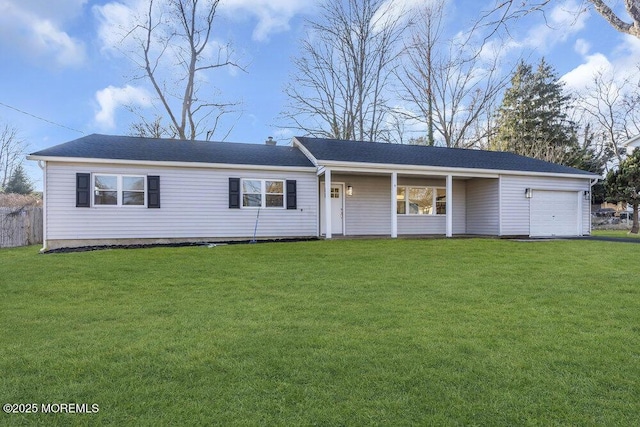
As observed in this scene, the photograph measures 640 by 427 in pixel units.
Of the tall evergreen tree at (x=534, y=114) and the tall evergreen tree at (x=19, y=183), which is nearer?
the tall evergreen tree at (x=19, y=183)

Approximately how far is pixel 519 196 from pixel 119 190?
14064mm

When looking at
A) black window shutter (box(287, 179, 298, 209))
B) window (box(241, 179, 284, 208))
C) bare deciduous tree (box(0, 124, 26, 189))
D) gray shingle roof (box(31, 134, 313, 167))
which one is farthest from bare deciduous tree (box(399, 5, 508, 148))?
bare deciduous tree (box(0, 124, 26, 189))

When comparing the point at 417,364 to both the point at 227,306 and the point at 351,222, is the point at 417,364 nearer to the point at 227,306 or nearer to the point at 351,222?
the point at 227,306

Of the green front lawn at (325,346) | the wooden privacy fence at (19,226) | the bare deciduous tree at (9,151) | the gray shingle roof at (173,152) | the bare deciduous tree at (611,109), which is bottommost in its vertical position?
the green front lawn at (325,346)

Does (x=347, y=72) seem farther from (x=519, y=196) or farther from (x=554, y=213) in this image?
(x=554, y=213)

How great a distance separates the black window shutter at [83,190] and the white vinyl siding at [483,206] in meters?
13.7

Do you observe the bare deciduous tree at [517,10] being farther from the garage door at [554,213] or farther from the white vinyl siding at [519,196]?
the garage door at [554,213]

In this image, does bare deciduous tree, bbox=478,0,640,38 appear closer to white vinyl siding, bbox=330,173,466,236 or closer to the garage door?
white vinyl siding, bbox=330,173,466,236

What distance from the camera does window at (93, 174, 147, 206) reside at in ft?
36.6

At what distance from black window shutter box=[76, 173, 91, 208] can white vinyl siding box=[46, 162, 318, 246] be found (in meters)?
0.16

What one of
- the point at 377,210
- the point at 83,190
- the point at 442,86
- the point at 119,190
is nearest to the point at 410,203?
the point at 377,210

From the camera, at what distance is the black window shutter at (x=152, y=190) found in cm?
1151

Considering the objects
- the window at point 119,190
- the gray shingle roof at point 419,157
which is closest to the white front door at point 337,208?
the gray shingle roof at point 419,157

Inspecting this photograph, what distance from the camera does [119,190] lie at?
37.1 ft
